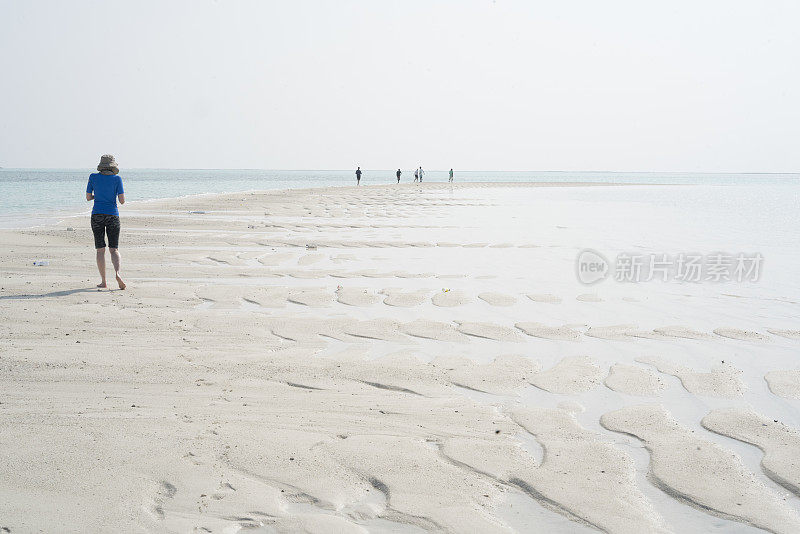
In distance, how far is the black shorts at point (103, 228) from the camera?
25.0 ft

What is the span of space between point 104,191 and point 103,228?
467mm

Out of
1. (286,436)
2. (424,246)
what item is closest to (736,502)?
(286,436)

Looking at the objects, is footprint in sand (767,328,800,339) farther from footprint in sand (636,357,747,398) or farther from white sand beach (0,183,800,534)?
footprint in sand (636,357,747,398)

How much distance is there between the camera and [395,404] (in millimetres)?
3924

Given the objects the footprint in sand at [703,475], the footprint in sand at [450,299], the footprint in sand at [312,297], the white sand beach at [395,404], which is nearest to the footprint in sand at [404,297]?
the white sand beach at [395,404]

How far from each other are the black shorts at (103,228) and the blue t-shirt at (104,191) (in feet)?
0.21

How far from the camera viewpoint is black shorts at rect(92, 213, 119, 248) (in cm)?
761

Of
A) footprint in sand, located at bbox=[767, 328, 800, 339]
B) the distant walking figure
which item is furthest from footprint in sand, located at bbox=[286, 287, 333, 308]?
footprint in sand, located at bbox=[767, 328, 800, 339]

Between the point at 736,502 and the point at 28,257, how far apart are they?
10.2m

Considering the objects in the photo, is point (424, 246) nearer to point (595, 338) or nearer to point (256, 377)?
point (595, 338)

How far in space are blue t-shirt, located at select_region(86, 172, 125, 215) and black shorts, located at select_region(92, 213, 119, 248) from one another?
0.21 feet

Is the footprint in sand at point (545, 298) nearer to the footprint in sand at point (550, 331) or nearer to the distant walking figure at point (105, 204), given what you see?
the footprint in sand at point (550, 331)

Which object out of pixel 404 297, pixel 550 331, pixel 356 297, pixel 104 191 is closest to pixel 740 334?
pixel 550 331

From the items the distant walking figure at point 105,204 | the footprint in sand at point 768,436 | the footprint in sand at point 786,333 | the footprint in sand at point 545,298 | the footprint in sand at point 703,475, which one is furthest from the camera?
the distant walking figure at point 105,204
